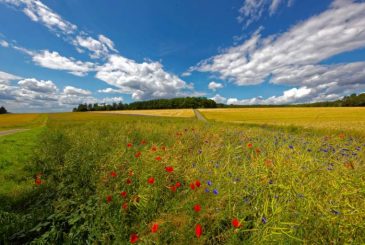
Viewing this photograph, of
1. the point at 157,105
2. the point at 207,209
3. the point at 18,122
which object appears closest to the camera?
the point at 207,209

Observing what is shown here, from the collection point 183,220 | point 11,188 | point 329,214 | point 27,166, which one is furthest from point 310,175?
point 27,166

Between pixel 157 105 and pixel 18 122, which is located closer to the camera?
pixel 18 122

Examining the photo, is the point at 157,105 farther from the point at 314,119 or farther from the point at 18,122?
the point at 314,119

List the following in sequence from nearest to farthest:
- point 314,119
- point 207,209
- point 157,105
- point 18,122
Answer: point 207,209, point 314,119, point 18,122, point 157,105

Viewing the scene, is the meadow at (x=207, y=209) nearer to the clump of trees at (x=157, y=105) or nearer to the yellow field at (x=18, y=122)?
the yellow field at (x=18, y=122)

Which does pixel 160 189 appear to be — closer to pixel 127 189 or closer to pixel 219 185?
pixel 127 189

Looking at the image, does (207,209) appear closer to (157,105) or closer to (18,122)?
(18,122)

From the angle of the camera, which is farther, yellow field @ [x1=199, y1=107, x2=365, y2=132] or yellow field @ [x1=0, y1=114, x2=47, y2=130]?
yellow field @ [x1=0, y1=114, x2=47, y2=130]

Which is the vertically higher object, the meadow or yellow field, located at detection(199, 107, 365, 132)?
the meadow

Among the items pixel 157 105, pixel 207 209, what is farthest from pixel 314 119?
pixel 157 105

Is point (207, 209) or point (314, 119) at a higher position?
point (207, 209)

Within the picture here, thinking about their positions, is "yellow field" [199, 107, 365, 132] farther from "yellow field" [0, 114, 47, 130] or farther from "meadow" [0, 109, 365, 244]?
"yellow field" [0, 114, 47, 130]

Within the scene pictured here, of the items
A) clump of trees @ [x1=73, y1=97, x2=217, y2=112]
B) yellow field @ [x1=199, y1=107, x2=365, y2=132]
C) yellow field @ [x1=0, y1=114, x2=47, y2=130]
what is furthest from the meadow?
clump of trees @ [x1=73, y1=97, x2=217, y2=112]

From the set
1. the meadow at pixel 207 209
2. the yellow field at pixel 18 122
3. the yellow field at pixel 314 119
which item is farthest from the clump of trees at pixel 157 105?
the meadow at pixel 207 209
